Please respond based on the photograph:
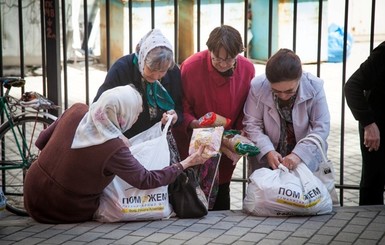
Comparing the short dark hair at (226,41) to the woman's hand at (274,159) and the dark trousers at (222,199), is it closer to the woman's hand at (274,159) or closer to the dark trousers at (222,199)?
the woman's hand at (274,159)

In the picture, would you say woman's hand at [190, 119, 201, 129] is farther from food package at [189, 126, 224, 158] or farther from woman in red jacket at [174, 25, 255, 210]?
food package at [189, 126, 224, 158]

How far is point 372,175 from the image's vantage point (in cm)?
491

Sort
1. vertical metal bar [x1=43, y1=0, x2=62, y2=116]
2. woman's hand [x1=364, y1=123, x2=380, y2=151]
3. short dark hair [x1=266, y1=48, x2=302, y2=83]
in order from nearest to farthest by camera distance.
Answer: short dark hair [x1=266, y1=48, x2=302, y2=83] → woman's hand [x1=364, y1=123, x2=380, y2=151] → vertical metal bar [x1=43, y1=0, x2=62, y2=116]

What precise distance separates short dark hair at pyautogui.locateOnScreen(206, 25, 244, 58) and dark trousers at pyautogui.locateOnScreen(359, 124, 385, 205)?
3.74 feet

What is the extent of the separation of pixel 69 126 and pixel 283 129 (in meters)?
1.50

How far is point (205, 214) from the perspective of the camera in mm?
4668

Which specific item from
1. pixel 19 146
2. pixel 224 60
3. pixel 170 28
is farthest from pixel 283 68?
pixel 170 28

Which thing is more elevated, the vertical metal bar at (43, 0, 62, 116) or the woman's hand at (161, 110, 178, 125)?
the vertical metal bar at (43, 0, 62, 116)

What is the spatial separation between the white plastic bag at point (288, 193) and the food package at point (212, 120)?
42 cm

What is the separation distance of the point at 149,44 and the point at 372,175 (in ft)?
6.22

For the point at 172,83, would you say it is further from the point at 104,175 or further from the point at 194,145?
the point at 104,175

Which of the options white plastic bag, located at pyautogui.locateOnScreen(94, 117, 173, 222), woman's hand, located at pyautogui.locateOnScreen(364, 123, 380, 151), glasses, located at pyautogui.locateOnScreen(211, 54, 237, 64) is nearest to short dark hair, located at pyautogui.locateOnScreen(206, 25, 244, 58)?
glasses, located at pyautogui.locateOnScreen(211, 54, 237, 64)

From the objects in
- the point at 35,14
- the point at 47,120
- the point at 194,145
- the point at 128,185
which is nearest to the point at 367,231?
the point at 194,145

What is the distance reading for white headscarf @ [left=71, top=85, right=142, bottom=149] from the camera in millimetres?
4152
